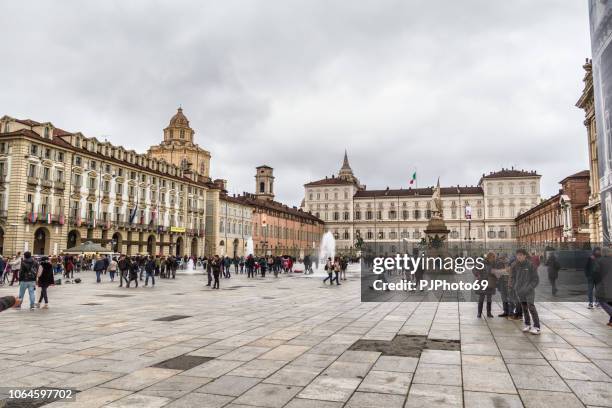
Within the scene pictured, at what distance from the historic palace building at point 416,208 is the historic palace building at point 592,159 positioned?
67.4 m

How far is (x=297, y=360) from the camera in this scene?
23.5ft

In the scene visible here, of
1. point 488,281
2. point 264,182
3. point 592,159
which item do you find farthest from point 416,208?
point 488,281

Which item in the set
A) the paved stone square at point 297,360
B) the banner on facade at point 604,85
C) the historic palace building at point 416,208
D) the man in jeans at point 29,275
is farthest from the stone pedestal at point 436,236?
the historic palace building at point 416,208

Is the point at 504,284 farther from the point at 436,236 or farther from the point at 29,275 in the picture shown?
the point at 436,236

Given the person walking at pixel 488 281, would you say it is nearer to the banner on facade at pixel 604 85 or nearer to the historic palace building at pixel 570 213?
the banner on facade at pixel 604 85

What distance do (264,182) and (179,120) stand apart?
32481 millimetres

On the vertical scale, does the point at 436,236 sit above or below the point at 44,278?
above

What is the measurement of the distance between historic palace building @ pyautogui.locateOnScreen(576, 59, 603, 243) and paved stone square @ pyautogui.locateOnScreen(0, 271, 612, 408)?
34.4 m

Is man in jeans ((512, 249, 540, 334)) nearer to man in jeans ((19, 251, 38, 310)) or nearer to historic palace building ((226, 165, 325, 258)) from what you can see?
man in jeans ((19, 251, 38, 310))

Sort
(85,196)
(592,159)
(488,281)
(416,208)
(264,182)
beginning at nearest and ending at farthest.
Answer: (488,281) < (592,159) < (85,196) < (264,182) < (416,208)

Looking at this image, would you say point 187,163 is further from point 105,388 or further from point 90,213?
point 105,388

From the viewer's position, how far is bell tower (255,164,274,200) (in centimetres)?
11550

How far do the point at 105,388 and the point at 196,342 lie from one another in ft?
9.94

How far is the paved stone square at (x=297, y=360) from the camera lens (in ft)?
17.5
